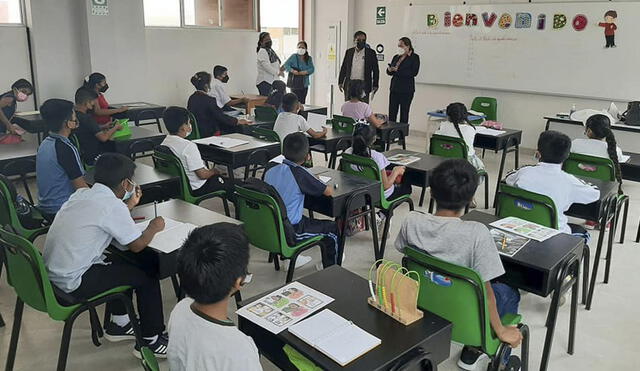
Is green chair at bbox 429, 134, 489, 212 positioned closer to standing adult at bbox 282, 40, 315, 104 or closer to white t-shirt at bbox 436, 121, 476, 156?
white t-shirt at bbox 436, 121, 476, 156

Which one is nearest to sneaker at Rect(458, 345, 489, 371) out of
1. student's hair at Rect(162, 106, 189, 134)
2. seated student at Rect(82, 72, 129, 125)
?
student's hair at Rect(162, 106, 189, 134)

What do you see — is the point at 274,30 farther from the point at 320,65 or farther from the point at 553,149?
the point at 553,149

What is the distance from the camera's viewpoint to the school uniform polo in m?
3.37

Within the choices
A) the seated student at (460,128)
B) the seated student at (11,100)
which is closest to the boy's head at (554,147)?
the seated student at (460,128)

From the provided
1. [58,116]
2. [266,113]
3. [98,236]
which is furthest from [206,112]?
[98,236]

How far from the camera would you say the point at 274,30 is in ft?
33.3

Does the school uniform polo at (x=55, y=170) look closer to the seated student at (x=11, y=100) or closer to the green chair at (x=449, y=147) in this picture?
the seated student at (x=11, y=100)

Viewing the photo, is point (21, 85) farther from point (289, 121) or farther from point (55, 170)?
point (55, 170)

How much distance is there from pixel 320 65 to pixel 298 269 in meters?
7.31

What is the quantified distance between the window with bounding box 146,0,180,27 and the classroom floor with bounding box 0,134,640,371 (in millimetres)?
5253

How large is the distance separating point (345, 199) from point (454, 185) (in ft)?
4.25

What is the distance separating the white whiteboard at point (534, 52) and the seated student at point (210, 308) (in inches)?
271

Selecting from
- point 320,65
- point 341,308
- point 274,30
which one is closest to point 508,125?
point 320,65

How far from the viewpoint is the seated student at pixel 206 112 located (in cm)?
571
